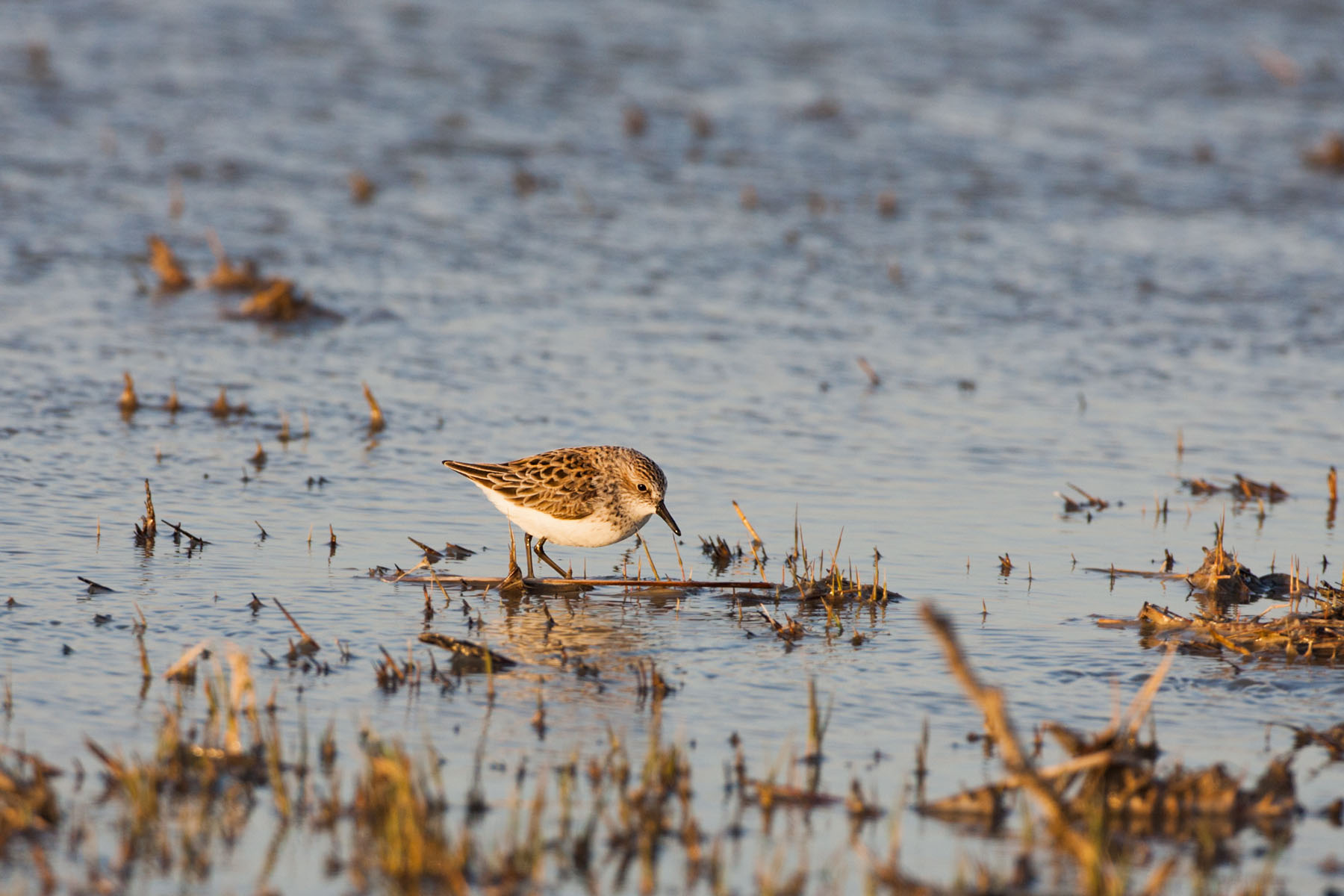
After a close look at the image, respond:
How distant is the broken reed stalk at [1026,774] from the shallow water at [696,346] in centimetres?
34

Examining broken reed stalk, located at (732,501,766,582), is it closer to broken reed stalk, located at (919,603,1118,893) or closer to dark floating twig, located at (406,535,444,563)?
dark floating twig, located at (406,535,444,563)

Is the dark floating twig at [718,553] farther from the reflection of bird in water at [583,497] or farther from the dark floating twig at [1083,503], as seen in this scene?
the dark floating twig at [1083,503]

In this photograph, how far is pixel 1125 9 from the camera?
2927 centimetres

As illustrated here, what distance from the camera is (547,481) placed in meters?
8.75

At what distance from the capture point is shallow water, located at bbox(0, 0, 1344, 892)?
7.01 metres

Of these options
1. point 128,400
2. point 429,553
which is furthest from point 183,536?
point 128,400

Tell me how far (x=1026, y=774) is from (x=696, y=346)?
8955mm

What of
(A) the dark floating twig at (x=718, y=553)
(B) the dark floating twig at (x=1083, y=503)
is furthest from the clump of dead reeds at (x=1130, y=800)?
(B) the dark floating twig at (x=1083, y=503)

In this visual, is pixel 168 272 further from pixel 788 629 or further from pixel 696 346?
pixel 788 629

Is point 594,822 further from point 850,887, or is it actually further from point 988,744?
point 988,744

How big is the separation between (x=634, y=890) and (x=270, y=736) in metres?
1.50

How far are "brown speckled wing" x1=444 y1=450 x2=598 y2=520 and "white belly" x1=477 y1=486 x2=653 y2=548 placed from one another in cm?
3

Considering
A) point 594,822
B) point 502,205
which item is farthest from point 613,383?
point 594,822

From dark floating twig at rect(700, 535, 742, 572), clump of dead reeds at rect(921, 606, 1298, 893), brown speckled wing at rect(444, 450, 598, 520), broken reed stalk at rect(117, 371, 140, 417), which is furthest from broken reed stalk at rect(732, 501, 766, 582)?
broken reed stalk at rect(117, 371, 140, 417)
